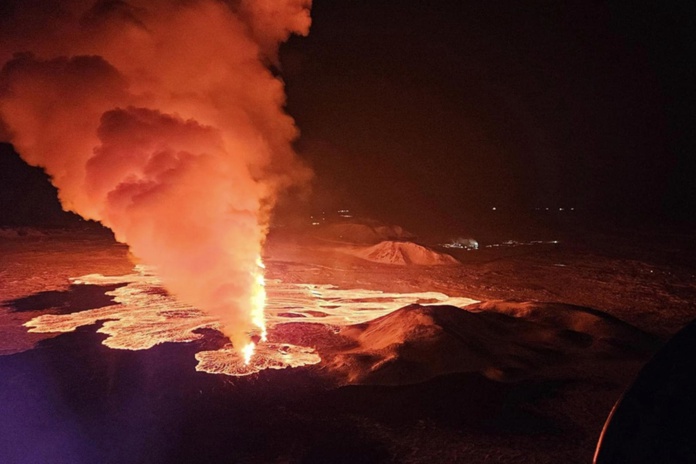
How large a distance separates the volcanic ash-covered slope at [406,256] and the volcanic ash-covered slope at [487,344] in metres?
12.5

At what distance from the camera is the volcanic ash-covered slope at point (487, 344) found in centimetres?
852

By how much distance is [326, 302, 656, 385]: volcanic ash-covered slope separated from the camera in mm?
8516

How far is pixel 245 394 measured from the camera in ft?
24.4

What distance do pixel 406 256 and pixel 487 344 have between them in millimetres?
15157

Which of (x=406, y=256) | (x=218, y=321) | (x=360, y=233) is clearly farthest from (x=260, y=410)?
(x=360, y=233)

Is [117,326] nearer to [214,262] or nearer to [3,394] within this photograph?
[214,262]

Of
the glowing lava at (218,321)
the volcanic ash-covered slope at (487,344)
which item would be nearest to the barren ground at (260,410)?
the volcanic ash-covered slope at (487,344)

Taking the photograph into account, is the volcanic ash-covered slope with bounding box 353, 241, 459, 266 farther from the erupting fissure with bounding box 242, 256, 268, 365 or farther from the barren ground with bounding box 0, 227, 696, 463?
the barren ground with bounding box 0, 227, 696, 463

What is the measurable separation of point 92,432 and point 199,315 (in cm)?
581

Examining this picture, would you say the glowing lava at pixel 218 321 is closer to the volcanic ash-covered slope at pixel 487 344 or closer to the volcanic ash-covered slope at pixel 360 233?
the volcanic ash-covered slope at pixel 487 344

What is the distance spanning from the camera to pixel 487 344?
31.7ft

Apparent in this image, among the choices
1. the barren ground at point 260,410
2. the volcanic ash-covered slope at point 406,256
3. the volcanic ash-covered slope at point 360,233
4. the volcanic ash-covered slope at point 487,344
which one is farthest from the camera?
the volcanic ash-covered slope at point 360,233

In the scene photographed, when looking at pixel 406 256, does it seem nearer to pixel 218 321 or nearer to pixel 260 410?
pixel 218 321

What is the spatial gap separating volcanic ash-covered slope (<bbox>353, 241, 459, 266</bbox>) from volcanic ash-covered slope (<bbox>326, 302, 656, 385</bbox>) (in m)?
12.5
